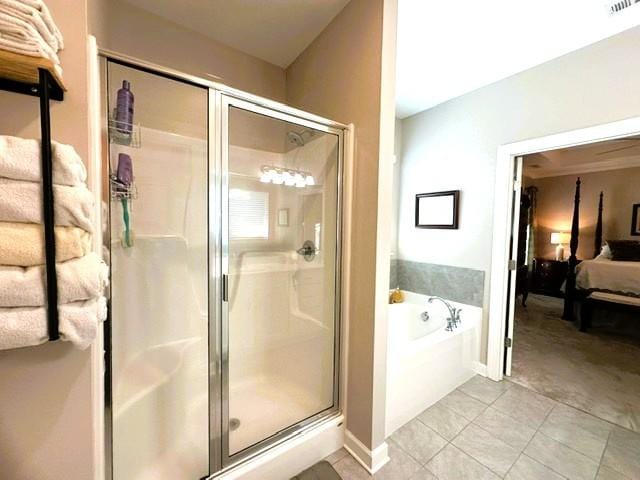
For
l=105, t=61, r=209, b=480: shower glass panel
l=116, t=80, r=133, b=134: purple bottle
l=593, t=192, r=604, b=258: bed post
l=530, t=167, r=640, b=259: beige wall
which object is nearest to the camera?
l=116, t=80, r=133, b=134: purple bottle

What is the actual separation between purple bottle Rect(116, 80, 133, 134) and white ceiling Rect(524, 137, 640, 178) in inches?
189

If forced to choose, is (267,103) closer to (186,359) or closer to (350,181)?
(350,181)

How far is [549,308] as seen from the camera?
440cm

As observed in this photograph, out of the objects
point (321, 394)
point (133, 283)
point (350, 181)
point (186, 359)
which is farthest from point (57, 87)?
point (321, 394)

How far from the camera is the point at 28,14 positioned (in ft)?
1.93

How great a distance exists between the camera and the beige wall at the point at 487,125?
173 cm

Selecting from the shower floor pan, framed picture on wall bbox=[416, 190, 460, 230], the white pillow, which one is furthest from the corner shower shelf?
the white pillow

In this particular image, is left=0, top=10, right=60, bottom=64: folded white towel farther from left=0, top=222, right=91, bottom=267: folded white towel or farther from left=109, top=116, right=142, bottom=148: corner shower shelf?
left=109, top=116, right=142, bottom=148: corner shower shelf

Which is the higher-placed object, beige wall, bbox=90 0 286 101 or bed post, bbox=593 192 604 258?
beige wall, bbox=90 0 286 101

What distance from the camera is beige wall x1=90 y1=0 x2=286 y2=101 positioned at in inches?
60.5

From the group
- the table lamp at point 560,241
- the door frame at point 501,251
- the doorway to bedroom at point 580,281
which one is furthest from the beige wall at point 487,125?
the table lamp at point 560,241

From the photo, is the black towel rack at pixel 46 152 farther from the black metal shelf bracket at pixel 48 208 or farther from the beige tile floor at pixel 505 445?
the beige tile floor at pixel 505 445

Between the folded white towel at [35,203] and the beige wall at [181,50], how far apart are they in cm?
114

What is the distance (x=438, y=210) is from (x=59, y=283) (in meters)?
2.85
